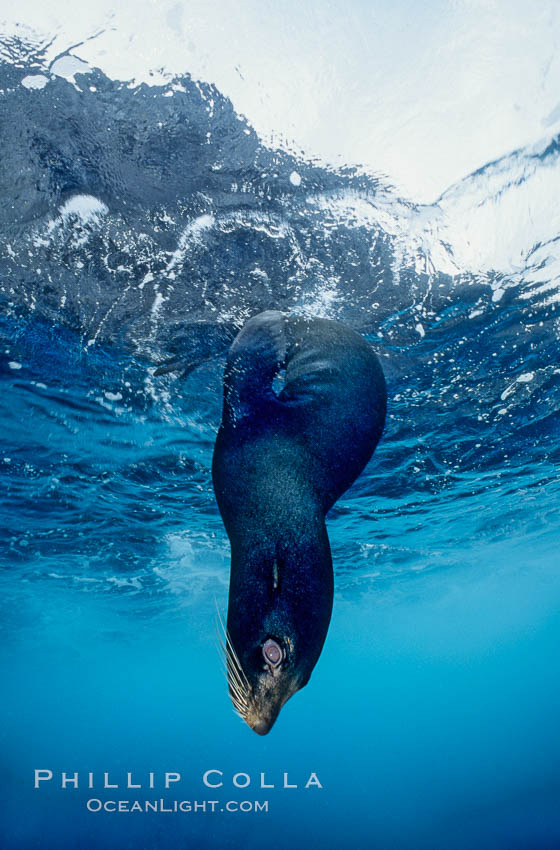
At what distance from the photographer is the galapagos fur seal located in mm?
1584

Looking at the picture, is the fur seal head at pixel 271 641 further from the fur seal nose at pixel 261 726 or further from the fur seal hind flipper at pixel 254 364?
the fur seal hind flipper at pixel 254 364

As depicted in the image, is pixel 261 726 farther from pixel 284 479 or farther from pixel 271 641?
pixel 284 479

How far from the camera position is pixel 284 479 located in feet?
6.83

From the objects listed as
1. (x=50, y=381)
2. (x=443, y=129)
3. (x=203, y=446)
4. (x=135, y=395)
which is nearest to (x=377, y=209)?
(x=443, y=129)

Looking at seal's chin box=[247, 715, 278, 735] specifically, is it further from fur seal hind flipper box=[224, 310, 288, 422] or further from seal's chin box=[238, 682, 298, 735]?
fur seal hind flipper box=[224, 310, 288, 422]

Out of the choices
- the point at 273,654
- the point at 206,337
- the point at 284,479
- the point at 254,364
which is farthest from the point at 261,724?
the point at 206,337

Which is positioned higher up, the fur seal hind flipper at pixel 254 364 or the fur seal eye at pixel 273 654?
the fur seal hind flipper at pixel 254 364

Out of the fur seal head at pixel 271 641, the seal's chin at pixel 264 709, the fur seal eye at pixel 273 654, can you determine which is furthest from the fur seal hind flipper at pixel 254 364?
the seal's chin at pixel 264 709

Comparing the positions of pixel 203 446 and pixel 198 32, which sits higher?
pixel 203 446

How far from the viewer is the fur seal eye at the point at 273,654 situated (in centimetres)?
152

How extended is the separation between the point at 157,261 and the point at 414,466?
888cm

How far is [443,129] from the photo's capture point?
3902mm

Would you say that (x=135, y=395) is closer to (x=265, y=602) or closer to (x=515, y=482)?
(x=265, y=602)

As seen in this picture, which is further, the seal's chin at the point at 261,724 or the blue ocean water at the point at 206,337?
the blue ocean water at the point at 206,337
